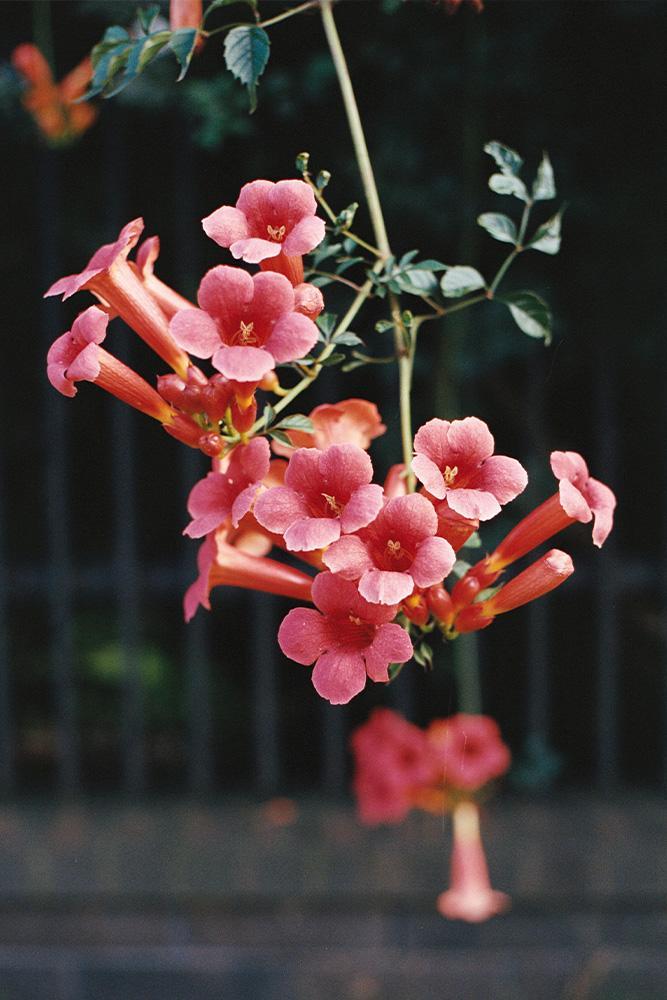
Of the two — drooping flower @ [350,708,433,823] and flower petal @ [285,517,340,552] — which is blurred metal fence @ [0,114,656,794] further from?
flower petal @ [285,517,340,552]

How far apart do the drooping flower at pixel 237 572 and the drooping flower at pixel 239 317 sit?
0.16m

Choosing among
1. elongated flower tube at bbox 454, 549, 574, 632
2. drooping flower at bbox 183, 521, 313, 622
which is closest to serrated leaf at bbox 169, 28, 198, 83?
drooping flower at bbox 183, 521, 313, 622

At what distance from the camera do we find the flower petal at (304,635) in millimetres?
687

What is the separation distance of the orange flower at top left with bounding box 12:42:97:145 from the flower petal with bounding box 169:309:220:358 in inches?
67.8

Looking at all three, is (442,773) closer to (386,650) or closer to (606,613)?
(606,613)

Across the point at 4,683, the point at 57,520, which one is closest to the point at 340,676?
the point at 57,520

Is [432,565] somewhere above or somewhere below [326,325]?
below

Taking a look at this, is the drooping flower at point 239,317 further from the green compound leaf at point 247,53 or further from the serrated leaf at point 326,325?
the green compound leaf at point 247,53

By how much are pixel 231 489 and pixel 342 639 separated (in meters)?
0.14

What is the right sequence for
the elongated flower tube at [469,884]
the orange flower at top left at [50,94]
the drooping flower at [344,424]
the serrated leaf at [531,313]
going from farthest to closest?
1. the elongated flower tube at [469,884]
2. the orange flower at top left at [50,94]
3. the serrated leaf at [531,313]
4. the drooping flower at [344,424]

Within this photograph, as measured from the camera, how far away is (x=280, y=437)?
0.79 metres

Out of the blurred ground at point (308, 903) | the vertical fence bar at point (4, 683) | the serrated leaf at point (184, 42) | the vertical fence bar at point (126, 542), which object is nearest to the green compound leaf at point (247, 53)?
the serrated leaf at point (184, 42)

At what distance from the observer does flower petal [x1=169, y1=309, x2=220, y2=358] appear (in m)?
0.70

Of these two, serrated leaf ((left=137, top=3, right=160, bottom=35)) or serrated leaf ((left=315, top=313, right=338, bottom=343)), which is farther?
serrated leaf ((left=137, top=3, right=160, bottom=35))
